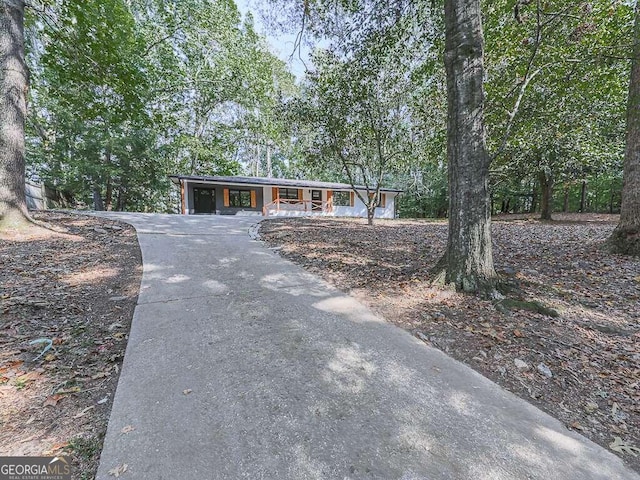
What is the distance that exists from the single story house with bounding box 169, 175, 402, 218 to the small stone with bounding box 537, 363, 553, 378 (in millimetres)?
16395

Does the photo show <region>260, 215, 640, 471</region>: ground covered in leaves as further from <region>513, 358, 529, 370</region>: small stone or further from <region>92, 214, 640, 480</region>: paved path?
<region>92, 214, 640, 480</region>: paved path

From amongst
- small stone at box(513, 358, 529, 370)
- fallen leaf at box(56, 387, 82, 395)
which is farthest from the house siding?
small stone at box(513, 358, 529, 370)

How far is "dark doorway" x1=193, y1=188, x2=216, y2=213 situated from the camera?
17656mm

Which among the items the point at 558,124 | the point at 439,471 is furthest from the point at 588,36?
the point at 439,471

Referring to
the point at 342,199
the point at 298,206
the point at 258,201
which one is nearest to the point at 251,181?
the point at 258,201

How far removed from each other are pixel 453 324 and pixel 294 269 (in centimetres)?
263

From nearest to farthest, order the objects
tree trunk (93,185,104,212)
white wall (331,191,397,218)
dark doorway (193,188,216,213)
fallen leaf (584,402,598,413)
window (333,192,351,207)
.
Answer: fallen leaf (584,402,598,413) → tree trunk (93,185,104,212) → dark doorway (193,188,216,213) → white wall (331,191,397,218) → window (333,192,351,207)

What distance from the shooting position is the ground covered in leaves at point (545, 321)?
209cm

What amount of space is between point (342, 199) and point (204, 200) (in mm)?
9657

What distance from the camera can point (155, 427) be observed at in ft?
5.32

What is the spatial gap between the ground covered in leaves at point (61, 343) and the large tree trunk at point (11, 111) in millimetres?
881

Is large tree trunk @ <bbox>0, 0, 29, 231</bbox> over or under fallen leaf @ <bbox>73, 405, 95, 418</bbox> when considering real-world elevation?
over

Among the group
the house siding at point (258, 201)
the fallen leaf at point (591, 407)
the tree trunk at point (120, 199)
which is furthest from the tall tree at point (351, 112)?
the tree trunk at point (120, 199)

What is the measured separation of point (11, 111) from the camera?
5469 millimetres
